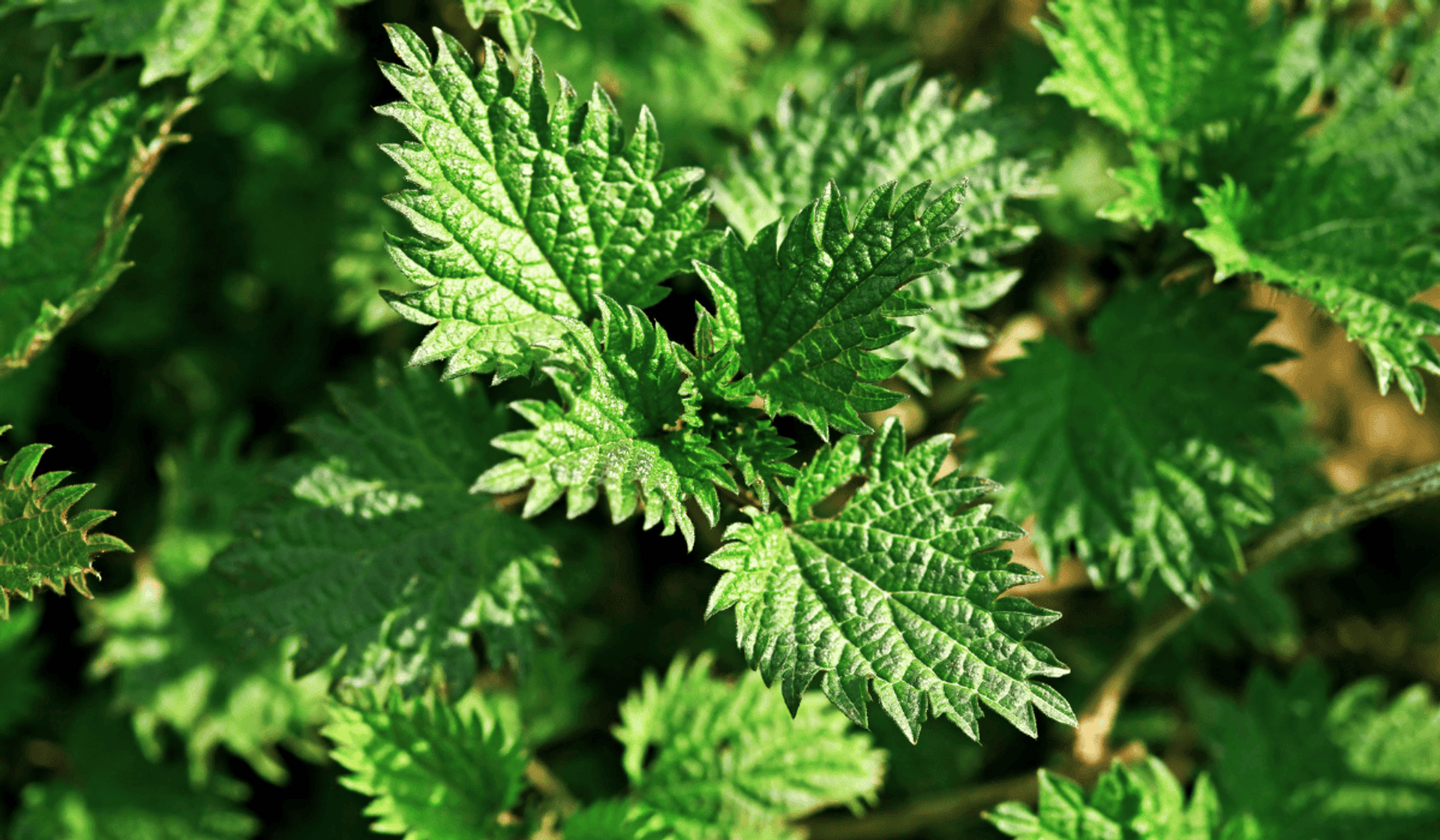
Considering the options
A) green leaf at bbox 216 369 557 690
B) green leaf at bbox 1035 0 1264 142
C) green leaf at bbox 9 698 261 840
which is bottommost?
green leaf at bbox 9 698 261 840

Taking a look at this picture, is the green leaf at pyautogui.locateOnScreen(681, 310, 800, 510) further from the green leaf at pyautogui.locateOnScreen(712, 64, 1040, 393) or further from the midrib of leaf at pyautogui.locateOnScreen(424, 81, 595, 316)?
the green leaf at pyautogui.locateOnScreen(712, 64, 1040, 393)

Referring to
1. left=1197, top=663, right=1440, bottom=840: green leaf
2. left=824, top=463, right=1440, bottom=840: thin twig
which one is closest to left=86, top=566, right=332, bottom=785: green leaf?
left=824, top=463, right=1440, bottom=840: thin twig

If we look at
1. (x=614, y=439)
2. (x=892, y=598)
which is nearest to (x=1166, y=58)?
(x=892, y=598)

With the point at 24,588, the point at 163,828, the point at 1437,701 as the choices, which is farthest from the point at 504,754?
the point at 1437,701

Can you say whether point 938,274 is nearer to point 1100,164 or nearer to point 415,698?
point 1100,164

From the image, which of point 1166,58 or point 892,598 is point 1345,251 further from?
point 892,598

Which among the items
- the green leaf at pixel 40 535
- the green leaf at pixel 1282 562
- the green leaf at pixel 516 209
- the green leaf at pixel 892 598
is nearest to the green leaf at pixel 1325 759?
the green leaf at pixel 1282 562

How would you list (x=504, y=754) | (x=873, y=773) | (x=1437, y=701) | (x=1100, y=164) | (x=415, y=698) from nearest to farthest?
(x=415, y=698)
(x=504, y=754)
(x=873, y=773)
(x=1100, y=164)
(x=1437, y=701)
